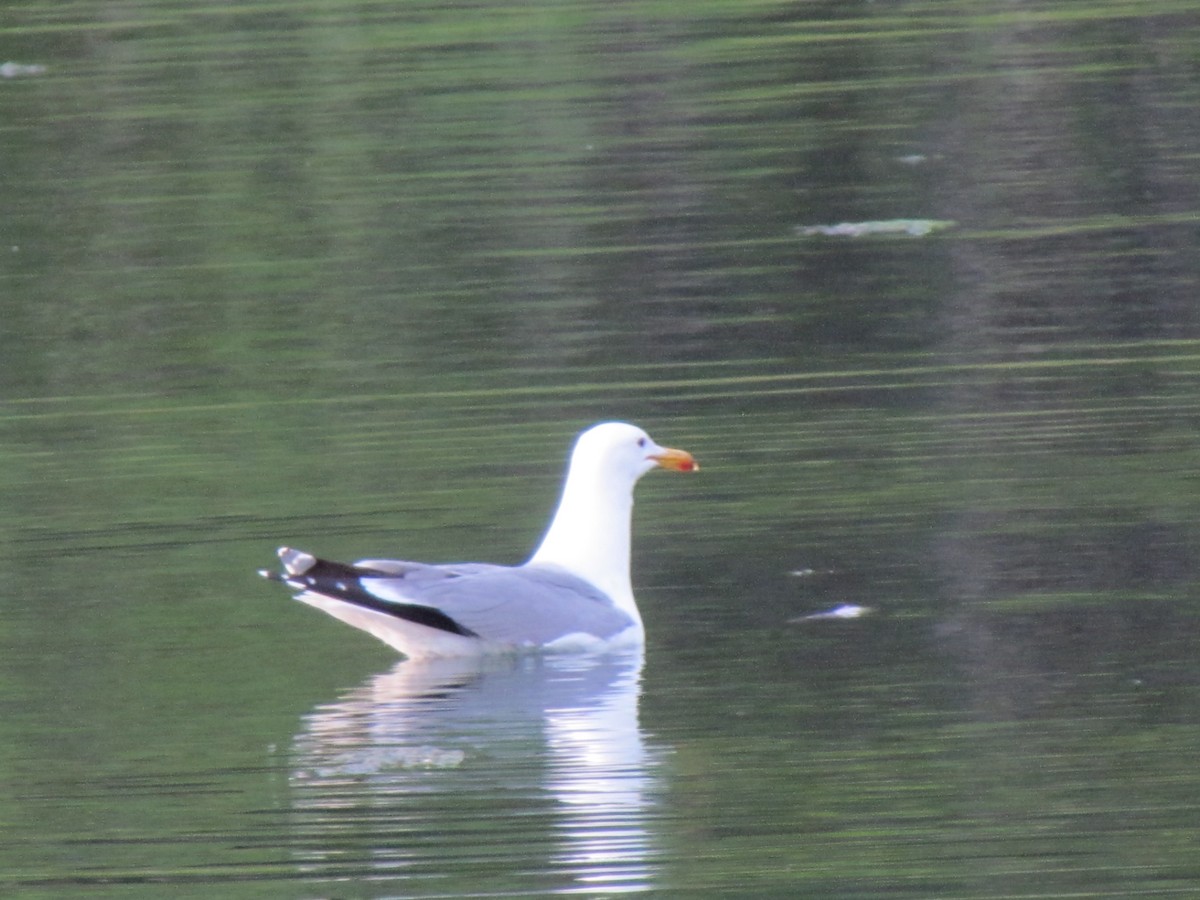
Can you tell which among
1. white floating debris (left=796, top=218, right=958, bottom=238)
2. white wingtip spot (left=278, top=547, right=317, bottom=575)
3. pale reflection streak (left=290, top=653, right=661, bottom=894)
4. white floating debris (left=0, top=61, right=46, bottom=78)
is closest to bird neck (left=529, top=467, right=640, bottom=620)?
pale reflection streak (left=290, top=653, right=661, bottom=894)

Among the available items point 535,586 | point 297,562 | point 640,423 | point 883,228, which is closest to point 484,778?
point 297,562

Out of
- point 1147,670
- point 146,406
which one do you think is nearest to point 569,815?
point 1147,670

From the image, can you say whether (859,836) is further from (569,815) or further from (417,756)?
(417,756)

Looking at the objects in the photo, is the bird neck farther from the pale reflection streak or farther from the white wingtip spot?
the white wingtip spot

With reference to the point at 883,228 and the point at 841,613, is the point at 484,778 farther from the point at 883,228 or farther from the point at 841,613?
the point at 883,228

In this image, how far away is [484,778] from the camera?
6.07 m

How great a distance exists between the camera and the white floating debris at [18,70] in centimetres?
1734

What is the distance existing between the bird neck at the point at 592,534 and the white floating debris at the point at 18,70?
10.6 meters

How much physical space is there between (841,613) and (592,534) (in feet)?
2.68

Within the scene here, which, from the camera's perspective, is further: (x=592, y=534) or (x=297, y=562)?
(x=592, y=534)

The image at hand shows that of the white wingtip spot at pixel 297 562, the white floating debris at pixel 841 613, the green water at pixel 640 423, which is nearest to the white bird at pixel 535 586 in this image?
the white wingtip spot at pixel 297 562

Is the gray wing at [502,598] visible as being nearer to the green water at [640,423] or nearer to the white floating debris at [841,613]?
the green water at [640,423]

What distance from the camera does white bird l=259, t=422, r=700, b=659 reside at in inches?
273

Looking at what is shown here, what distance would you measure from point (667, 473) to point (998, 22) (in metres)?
8.75
